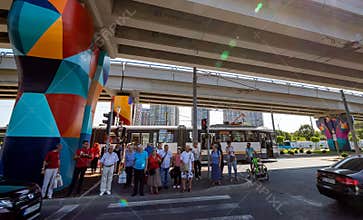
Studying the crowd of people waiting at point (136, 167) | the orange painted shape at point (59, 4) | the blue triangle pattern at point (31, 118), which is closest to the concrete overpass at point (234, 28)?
the orange painted shape at point (59, 4)

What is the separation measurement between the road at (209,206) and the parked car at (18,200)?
→ 1.10m

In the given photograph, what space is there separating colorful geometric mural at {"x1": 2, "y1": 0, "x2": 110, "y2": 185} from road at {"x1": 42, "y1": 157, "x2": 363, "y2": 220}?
6.37ft

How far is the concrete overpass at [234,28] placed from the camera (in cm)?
693

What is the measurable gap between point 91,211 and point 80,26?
6974mm

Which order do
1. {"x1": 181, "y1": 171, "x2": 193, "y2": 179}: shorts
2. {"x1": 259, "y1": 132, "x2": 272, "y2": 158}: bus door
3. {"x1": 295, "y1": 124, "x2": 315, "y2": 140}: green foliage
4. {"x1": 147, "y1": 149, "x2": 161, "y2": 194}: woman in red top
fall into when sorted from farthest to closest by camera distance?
{"x1": 295, "y1": 124, "x2": 315, "y2": 140}: green foliage → {"x1": 259, "y1": 132, "x2": 272, "y2": 158}: bus door → {"x1": 181, "y1": 171, "x2": 193, "y2": 179}: shorts → {"x1": 147, "y1": 149, "x2": 161, "y2": 194}: woman in red top

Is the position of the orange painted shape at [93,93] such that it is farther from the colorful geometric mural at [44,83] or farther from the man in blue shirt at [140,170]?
the man in blue shirt at [140,170]

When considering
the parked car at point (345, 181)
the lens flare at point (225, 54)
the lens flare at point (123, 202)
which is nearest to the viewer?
the parked car at point (345, 181)

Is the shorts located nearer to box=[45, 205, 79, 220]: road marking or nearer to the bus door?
box=[45, 205, 79, 220]: road marking

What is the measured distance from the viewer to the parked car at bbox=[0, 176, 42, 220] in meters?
2.90

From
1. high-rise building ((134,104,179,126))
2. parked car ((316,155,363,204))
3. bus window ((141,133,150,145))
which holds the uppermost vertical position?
high-rise building ((134,104,179,126))

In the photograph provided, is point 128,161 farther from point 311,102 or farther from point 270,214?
point 311,102

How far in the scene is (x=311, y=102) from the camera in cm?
2238

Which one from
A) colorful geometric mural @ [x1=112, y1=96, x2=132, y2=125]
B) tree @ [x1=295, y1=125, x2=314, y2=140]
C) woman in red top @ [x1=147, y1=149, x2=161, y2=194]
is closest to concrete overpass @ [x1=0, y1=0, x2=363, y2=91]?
woman in red top @ [x1=147, y1=149, x2=161, y2=194]

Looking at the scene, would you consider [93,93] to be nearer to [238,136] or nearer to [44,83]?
[44,83]
